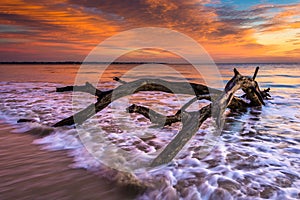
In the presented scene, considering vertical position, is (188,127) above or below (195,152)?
above

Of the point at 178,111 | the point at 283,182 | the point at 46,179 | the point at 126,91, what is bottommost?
the point at 46,179

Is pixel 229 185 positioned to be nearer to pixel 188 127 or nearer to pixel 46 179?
pixel 188 127

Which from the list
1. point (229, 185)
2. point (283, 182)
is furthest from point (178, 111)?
point (283, 182)

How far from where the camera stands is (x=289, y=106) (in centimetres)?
878

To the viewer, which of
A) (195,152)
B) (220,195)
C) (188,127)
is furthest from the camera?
(195,152)

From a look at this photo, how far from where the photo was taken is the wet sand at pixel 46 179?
2.73 meters

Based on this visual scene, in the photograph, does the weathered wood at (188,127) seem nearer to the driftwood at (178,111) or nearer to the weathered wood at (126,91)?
the driftwood at (178,111)

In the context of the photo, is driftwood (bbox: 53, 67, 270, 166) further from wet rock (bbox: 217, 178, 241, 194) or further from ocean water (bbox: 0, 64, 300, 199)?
wet rock (bbox: 217, 178, 241, 194)

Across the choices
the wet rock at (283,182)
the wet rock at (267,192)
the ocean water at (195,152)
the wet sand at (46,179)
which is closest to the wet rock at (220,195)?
the ocean water at (195,152)

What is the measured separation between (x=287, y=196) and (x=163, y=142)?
7.98ft

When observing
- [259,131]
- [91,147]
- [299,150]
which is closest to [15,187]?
[91,147]

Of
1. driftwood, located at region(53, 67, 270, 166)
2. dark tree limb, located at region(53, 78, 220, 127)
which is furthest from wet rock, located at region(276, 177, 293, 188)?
dark tree limb, located at region(53, 78, 220, 127)

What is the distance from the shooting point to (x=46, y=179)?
3.05m

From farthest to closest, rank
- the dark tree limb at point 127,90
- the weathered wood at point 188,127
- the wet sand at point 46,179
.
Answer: the dark tree limb at point 127,90, the weathered wood at point 188,127, the wet sand at point 46,179
